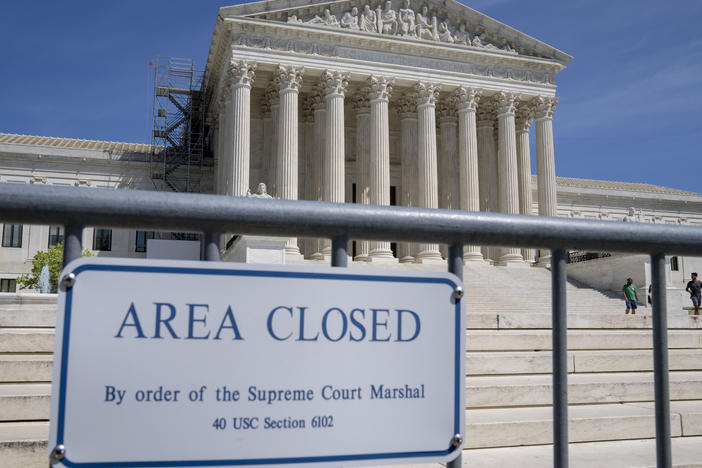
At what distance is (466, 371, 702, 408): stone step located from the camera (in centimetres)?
839

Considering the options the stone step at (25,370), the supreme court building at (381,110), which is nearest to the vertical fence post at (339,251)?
the stone step at (25,370)

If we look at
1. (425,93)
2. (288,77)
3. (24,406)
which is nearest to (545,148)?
(425,93)

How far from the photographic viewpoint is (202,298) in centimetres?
186

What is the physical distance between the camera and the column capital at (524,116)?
3931cm

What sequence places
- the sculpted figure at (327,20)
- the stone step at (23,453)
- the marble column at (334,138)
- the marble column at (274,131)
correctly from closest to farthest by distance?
the stone step at (23,453) < the marble column at (334,138) < the marble column at (274,131) < the sculpted figure at (327,20)

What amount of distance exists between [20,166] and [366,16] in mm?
25625

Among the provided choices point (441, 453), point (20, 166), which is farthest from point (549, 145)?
point (441, 453)

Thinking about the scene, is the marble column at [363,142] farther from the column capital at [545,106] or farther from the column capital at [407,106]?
the column capital at [545,106]

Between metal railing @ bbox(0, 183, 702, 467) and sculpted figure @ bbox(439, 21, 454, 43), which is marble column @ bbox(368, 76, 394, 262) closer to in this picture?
sculpted figure @ bbox(439, 21, 454, 43)

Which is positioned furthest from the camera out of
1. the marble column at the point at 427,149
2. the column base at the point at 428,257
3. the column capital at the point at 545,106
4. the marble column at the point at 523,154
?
the column capital at the point at 545,106

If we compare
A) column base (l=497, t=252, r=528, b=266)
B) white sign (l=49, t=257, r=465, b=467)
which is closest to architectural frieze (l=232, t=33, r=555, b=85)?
column base (l=497, t=252, r=528, b=266)

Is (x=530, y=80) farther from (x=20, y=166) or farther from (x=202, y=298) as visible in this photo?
(x=202, y=298)

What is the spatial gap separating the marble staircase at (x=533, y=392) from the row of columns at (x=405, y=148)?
20298mm

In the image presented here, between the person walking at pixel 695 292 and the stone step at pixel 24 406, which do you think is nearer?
the stone step at pixel 24 406
